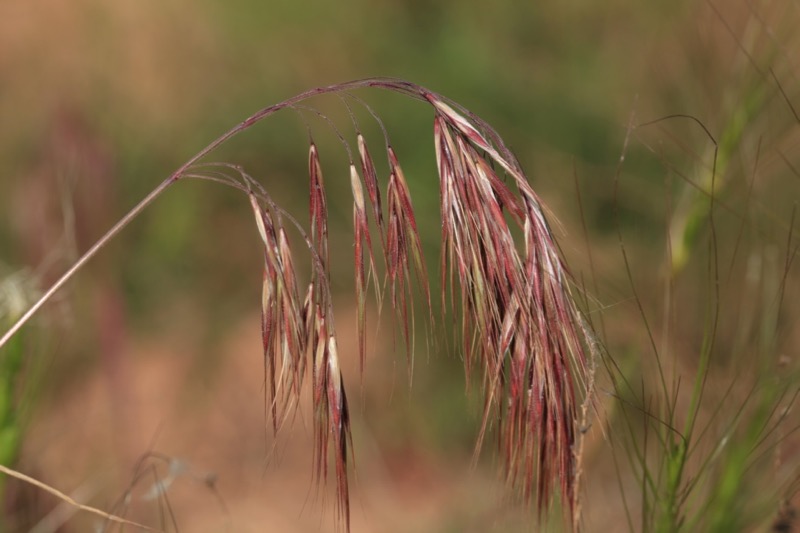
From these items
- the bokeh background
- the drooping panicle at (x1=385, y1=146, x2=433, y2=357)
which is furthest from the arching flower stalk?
the bokeh background

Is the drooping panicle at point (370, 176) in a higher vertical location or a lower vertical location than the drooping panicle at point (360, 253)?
higher

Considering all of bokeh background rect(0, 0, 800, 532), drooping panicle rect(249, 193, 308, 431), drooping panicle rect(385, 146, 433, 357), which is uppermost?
bokeh background rect(0, 0, 800, 532)

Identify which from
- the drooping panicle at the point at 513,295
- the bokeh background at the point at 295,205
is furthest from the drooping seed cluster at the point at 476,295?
the bokeh background at the point at 295,205

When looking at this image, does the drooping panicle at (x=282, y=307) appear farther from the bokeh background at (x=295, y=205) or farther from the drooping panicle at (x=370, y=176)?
the bokeh background at (x=295, y=205)

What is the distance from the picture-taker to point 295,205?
101 inches

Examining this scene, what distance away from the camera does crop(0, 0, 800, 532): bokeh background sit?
1.85 m

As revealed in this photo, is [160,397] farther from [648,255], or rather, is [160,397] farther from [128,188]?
[648,255]

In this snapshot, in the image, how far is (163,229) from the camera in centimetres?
266

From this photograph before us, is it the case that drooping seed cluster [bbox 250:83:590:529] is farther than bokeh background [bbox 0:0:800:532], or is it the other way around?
bokeh background [bbox 0:0:800:532]

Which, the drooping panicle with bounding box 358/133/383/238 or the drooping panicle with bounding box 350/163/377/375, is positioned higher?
the drooping panicle with bounding box 358/133/383/238

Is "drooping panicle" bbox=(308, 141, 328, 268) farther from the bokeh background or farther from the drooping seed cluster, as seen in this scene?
the bokeh background

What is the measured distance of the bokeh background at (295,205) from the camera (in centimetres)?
185

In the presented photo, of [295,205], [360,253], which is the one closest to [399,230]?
[360,253]

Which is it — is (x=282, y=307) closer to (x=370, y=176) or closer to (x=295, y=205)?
(x=370, y=176)
